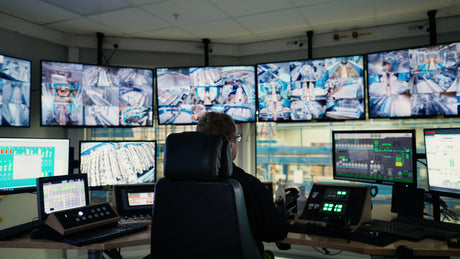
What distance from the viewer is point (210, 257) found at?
4.19ft

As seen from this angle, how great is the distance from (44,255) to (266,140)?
99.5 inches

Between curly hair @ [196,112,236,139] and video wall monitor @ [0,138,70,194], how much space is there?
4.00ft

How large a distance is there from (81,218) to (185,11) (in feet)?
6.44

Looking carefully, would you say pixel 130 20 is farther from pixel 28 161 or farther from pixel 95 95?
pixel 28 161

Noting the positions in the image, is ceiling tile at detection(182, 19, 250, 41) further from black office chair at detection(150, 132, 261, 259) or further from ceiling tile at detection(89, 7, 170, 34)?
black office chair at detection(150, 132, 261, 259)

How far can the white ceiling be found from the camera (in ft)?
9.57

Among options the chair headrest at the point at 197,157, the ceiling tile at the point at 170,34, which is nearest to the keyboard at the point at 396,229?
the chair headrest at the point at 197,157

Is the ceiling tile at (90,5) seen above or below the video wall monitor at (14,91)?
above

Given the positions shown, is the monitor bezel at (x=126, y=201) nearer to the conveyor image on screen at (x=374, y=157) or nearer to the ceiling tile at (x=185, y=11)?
the conveyor image on screen at (x=374, y=157)

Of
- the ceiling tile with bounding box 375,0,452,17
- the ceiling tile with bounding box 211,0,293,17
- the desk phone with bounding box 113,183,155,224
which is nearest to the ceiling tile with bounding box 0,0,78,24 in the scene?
the ceiling tile with bounding box 211,0,293,17

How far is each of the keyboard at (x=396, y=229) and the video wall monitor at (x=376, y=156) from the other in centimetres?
35

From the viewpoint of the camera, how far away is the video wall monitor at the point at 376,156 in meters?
2.19

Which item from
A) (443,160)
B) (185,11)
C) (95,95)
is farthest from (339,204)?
(95,95)

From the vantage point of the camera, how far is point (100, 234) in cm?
191
